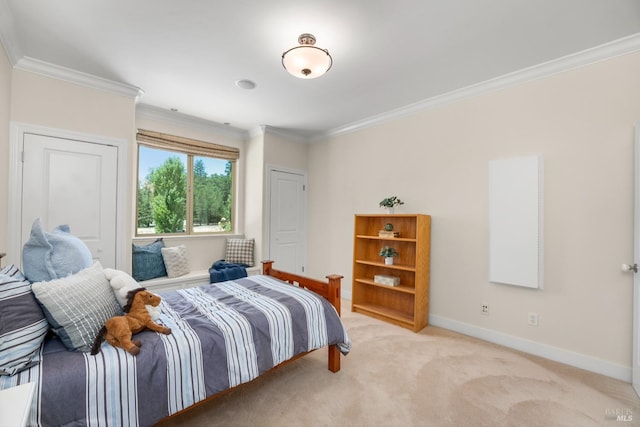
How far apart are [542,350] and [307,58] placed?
3228 millimetres

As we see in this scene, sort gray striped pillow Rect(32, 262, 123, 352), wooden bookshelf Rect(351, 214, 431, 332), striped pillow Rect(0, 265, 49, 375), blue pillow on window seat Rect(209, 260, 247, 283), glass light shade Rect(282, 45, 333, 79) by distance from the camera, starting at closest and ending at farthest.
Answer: striped pillow Rect(0, 265, 49, 375) → gray striped pillow Rect(32, 262, 123, 352) → glass light shade Rect(282, 45, 333, 79) → wooden bookshelf Rect(351, 214, 431, 332) → blue pillow on window seat Rect(209, 260, 247, 283)

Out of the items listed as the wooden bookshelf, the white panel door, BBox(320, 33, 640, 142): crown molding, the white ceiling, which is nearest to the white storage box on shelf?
the wooden bookshelf

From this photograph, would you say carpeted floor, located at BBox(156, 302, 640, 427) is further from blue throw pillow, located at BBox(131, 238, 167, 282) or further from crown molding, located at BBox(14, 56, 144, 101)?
crown molding, located at BBox(14, 56, 144, 101)

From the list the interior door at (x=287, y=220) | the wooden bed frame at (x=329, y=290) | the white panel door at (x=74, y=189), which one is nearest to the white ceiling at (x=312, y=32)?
the white panel door at (x=74, y=189)

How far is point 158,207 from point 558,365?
4.80m

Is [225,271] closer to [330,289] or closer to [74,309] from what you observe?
[330,289]

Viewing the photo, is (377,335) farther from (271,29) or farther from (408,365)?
(271,29)

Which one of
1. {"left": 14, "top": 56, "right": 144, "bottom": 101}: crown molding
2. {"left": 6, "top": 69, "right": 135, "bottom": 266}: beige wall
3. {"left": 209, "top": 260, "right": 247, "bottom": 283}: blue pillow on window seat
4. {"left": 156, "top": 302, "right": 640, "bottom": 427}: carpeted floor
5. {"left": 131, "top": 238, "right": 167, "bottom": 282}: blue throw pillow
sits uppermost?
{"left": 14, "top": 56, "right": 144, "bottom": 101}: crown molding

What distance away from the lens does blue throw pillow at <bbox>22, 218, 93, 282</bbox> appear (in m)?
1.56

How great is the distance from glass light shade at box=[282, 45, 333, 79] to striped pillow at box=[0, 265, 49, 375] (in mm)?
2068

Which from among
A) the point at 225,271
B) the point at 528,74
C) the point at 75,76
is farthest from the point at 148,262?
the point at 528,74

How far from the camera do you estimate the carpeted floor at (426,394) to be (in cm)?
176

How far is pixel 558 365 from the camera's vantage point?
2.41 meters

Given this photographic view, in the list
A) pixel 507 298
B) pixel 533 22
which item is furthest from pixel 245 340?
pixel 533 22
